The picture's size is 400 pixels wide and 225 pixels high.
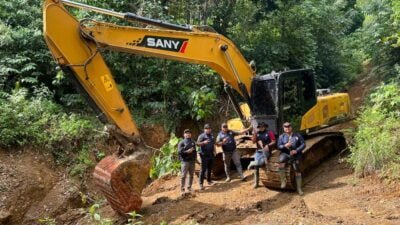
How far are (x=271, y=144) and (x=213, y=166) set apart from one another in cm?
170

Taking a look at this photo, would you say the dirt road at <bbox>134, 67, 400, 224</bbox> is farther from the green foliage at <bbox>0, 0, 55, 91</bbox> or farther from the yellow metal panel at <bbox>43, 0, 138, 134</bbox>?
the green foliage at <bbox>0, 0, 55, 91</bbox>

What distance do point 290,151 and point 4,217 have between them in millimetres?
5619

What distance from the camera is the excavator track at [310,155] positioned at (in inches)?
333

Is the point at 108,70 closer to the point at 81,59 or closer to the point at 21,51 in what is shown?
the point at 81,59

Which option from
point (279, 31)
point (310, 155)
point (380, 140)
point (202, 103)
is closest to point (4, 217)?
point (202, 103)

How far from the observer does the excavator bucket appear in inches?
269

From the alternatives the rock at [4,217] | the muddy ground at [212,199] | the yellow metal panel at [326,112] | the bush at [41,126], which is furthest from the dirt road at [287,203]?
the rock at [4,217]

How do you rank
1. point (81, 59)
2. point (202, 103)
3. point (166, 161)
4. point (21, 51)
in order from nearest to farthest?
point (81, 59) → point (166, 161) → point (21, 51) → point (202, 103)

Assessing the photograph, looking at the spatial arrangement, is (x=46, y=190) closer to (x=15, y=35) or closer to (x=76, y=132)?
(x=76, y=132)

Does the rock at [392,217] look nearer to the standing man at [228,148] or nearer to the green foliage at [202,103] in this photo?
the standing man at [228,148]

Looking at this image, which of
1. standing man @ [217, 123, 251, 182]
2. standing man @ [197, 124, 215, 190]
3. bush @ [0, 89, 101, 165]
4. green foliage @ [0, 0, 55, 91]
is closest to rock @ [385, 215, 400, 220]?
standing man @ [217, 123, 251, 182]

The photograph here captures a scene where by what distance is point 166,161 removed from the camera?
1123 centimetres

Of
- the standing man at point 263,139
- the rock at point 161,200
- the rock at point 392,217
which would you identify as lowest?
the rock at point 392,217

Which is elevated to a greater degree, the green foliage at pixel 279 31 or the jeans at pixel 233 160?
the green foliage at pixel 279 31
